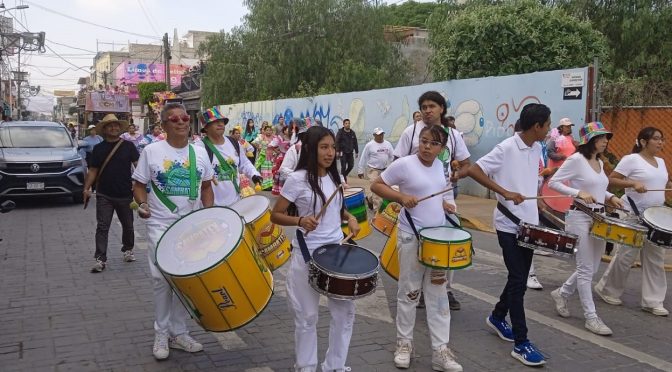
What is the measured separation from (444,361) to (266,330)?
166cm

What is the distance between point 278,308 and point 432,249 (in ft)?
7.33

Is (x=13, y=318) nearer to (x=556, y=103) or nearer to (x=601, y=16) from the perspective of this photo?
(x=556, y=103)

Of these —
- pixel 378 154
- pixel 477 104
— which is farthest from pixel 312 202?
pixel 477 104

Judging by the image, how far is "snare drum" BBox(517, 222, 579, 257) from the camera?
446cm

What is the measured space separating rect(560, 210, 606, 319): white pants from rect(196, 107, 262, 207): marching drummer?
3142 mm

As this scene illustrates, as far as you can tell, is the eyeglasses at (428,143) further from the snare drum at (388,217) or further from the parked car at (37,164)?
the parked car at (37,164)

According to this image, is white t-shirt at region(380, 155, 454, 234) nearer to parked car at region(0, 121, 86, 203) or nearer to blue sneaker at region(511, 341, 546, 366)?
blue sneaker at region(511, 341, 546, 366)

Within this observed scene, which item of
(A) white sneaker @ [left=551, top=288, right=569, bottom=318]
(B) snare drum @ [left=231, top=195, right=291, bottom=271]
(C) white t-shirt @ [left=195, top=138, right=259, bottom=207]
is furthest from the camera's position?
(C) white t-shirt @ [left=195, top=138, right=259, bottom=207]

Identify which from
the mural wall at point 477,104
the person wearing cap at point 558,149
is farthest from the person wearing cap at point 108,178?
the mural wall at point 477,104

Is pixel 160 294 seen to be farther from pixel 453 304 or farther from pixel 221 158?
pixel 453 304

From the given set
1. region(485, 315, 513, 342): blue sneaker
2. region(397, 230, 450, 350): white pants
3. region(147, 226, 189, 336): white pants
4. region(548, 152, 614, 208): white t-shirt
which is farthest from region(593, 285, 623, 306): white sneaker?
region(147, 226, 189, 336): white pants

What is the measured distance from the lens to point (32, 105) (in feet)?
223

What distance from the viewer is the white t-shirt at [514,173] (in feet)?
15.5

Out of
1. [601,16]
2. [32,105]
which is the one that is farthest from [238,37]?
[32,105]
